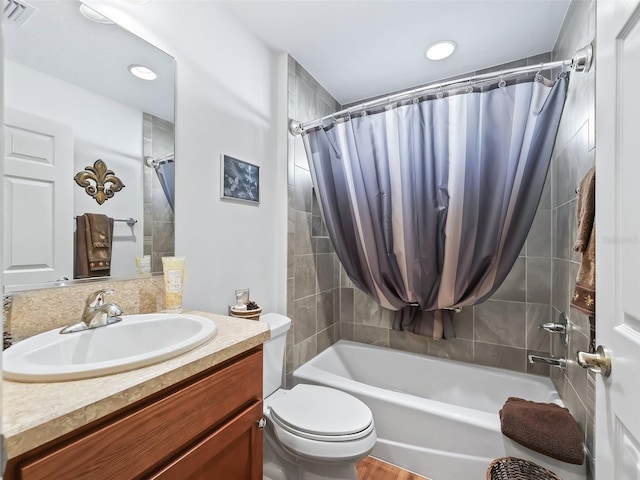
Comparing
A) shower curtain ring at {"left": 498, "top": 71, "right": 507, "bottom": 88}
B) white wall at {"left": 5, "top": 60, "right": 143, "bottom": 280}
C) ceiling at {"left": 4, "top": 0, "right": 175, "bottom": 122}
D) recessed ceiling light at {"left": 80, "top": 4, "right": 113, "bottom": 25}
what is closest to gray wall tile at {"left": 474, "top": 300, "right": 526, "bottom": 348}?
shower curtain ring at {"left": 498, "top": 71, "right": 507, "bottom": 88}

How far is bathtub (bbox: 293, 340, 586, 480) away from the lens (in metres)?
1.38

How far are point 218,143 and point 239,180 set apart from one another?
0.21m

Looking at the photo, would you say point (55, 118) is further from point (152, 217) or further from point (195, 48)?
point (195, 48)

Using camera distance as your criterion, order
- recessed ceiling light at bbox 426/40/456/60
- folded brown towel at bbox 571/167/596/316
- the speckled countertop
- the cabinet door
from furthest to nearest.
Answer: recessed ceiling light at bbox 426/40/456/60 → folded brown towel at bbox 571/167/596/316 → the cabinet door → the speckled countertop

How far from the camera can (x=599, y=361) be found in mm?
646

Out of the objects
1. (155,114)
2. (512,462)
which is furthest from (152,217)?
(512,462)

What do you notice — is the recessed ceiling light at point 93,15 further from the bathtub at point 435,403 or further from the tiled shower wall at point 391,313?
the bathtub at point 435,403

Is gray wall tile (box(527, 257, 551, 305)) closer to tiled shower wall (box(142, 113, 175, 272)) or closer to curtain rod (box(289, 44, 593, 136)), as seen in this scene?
curtain rod (box(289, 44, 593, 136))

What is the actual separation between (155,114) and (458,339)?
2.21m

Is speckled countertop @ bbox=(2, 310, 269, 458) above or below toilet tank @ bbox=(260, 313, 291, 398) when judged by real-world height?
above

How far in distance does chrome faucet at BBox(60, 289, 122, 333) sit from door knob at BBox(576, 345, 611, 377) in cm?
127

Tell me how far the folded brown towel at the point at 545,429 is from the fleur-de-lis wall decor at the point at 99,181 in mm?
1865

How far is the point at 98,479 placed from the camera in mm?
563

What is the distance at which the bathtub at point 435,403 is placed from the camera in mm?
1377
